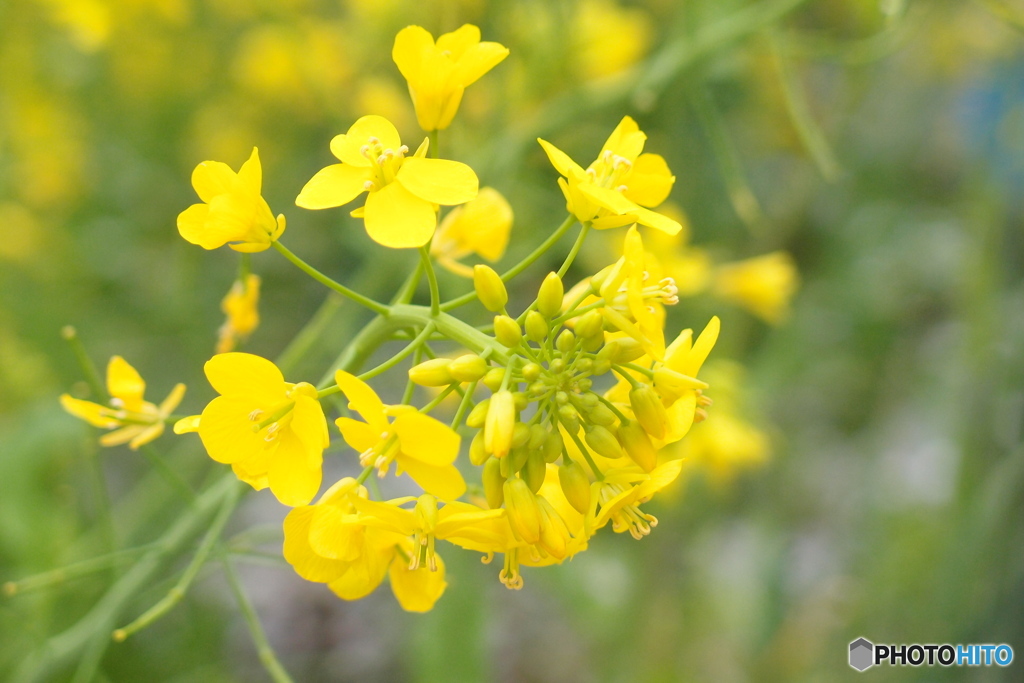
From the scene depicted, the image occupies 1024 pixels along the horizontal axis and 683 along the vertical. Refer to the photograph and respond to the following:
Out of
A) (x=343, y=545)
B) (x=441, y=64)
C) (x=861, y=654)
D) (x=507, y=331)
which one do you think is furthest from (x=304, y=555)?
(x=861, y=654)

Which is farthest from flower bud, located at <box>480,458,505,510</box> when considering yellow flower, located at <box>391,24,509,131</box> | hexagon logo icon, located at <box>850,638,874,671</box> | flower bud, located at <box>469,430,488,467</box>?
hexagon logo icon, located at <box>850,638,874,671</box>

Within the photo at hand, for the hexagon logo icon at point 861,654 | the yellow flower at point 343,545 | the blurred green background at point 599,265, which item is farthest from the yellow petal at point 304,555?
the hexagon logo icon at point 861,654

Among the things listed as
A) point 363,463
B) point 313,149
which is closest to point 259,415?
point 363,463

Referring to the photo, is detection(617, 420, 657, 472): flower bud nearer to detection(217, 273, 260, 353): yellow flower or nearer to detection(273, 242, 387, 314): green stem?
detection(273, 242, 387, 314): green stem

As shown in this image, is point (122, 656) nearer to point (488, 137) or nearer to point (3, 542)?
point (3, 542)

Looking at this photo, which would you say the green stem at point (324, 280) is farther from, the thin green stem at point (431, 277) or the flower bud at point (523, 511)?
the flower bud at point (523, 511)

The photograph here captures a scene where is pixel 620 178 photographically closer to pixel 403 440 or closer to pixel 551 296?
pixel 551 296

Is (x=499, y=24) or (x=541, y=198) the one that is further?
(x=541, y=198)
